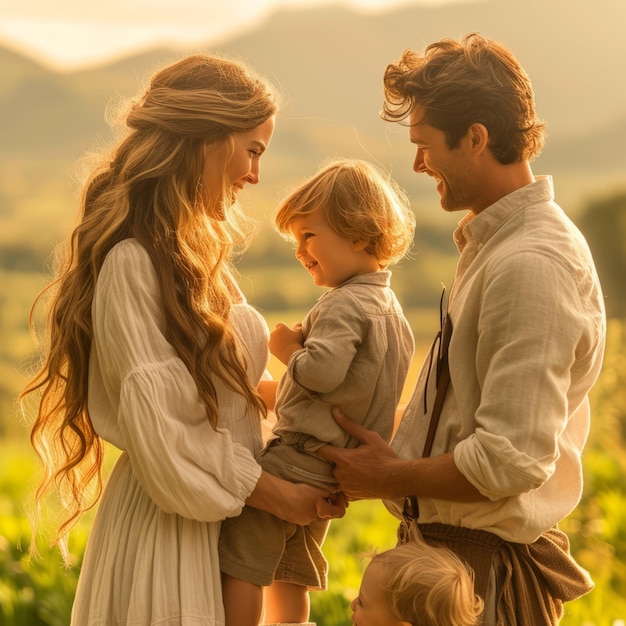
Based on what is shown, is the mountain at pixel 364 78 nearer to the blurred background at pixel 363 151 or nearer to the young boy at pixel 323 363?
the blurred background at pixel 363 151

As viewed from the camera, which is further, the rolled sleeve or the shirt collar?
the shirt collar

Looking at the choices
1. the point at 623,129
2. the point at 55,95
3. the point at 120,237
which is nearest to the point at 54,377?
the point at 120,237

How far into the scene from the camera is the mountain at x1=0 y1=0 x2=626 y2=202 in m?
16.9

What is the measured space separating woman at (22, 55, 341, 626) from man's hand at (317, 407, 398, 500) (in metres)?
0.10

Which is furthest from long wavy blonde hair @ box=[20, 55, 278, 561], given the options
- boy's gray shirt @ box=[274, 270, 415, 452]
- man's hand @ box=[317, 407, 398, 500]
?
man's hand @ box=[317, 407, 398, 500]

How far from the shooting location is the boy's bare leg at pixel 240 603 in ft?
8.09

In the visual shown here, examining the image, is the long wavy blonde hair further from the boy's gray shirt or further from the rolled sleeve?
the rolled sleeve

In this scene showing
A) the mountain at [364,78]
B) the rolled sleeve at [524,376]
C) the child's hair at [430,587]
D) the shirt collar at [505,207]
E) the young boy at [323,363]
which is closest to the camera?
the rolled sleeve at [524,376]

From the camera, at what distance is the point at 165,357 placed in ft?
7.81

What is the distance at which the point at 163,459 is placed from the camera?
2.33m

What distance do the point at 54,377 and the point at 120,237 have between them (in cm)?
42

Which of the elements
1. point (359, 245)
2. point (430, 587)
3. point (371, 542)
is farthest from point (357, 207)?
point (371, 542)

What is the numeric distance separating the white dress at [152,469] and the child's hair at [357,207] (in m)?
0.48

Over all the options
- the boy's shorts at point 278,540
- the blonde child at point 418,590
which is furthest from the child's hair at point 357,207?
the blonde child at point 418,590
